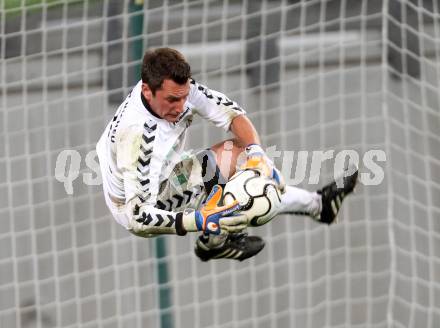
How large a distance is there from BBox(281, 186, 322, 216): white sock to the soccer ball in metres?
0.26

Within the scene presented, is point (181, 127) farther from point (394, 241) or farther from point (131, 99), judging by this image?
point (394, 241)

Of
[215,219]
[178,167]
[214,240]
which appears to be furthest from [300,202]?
[215,219]

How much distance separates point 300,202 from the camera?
446 centimetres

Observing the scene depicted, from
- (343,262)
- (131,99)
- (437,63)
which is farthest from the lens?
(343,262)

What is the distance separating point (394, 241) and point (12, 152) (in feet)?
4.82

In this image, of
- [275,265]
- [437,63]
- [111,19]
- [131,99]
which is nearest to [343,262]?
[275,265]

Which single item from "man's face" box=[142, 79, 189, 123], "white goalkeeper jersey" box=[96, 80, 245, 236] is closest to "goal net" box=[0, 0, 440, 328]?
"white goalkeeper jersey" box=[96, 80, 245, 236]

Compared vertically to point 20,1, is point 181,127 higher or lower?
lower

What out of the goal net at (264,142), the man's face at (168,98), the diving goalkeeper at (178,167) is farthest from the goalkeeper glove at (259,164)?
the goal net at (264,142)

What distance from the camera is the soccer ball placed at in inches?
159

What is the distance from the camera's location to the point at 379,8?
530 cm

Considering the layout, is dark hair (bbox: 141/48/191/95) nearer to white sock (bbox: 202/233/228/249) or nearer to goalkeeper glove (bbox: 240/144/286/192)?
goalkeeper glove (bbox: 240/144/286/192)

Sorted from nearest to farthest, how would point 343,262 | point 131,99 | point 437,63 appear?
point 131,99, point 437,63, point 343,262

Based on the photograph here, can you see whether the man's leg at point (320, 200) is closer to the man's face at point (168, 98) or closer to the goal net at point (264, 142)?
the man's face at point (168, 98)
